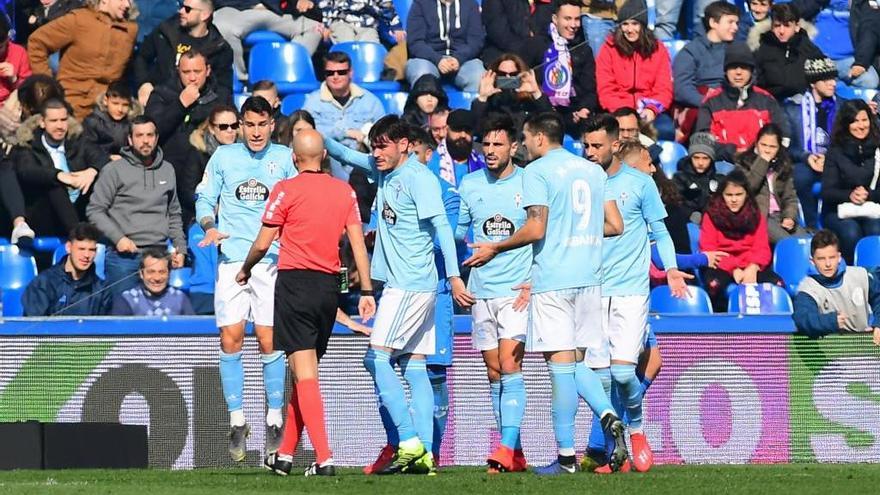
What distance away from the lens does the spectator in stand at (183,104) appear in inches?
599

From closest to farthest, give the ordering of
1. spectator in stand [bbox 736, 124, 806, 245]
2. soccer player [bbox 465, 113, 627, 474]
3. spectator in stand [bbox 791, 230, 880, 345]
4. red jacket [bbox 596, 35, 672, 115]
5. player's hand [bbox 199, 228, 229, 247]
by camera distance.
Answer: soccer player [bbox 465, 113, 627, 474] → player's hand [bbox 199, 228, 229, 247] → spectator in stand [bbox 791, 230, 880, 345] → spectator in stand [bbox 736, 124, 806, 245] → red jacket [bbox 596, 35, 672, 115]

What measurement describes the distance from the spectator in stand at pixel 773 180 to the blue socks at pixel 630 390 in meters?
4.86

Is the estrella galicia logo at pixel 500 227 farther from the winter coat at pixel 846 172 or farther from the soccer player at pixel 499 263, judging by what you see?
the winter coat at pixel 846 172

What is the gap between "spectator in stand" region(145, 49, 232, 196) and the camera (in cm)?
1521

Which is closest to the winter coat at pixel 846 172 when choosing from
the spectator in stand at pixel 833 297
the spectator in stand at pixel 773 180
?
the spectator in stand at pixel 773 180

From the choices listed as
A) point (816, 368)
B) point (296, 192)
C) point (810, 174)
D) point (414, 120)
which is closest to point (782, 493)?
point (296, 192)

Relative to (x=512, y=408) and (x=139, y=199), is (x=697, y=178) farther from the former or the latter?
(x=512, y=408)

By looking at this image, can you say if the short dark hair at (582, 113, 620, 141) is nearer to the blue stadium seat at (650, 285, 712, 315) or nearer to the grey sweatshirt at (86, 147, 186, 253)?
the blue stadium seat at (650, 285, 712, 315)

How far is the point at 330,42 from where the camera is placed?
1794cm

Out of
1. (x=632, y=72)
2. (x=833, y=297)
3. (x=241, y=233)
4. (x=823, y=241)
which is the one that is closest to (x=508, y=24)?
(x=632, y=72)

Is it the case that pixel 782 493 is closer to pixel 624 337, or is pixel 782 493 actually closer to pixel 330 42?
pixel 624 337

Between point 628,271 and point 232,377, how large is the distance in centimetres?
269

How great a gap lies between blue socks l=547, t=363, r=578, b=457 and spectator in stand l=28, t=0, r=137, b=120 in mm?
7046

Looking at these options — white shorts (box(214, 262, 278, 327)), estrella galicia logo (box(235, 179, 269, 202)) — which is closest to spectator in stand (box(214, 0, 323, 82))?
estrella galicia logo (box(235, 179, 269, 202))
